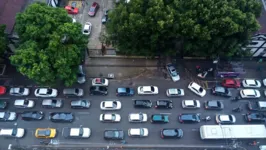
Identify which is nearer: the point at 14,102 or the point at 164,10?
the point at 164,10

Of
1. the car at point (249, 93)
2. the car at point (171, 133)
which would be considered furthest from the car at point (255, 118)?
the car at point (171, 133)

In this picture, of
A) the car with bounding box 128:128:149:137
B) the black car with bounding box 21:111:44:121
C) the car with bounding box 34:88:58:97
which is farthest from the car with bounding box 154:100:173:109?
the black car with bounding box 21:111:44:121

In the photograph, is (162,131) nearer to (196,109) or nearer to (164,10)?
(196,109)

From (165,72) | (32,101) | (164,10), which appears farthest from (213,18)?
(32,101)

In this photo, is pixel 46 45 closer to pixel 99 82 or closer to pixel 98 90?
pixel 99 82

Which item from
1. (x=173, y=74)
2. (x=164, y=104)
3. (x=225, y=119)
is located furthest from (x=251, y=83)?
(x=164, y=104)
